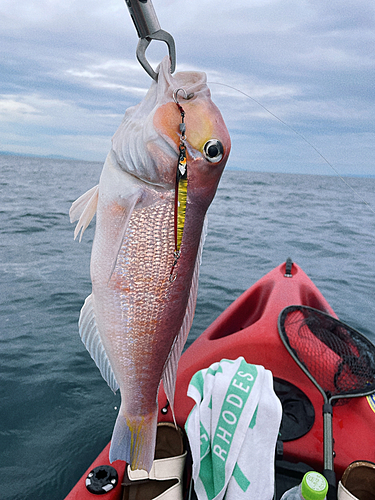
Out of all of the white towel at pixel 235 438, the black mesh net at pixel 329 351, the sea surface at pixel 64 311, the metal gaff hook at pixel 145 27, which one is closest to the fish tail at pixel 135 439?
the white towel at pixel 235 438

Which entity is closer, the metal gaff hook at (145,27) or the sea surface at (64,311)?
the metal gaff hook at (145,27)

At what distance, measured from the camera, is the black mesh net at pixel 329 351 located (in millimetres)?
2568

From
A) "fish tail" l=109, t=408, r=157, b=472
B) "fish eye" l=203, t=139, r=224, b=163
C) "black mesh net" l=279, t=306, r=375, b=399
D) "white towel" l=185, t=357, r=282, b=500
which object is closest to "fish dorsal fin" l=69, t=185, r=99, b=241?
"fish eye" l=203, t=139, r=224, b=163

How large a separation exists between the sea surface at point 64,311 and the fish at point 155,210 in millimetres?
2801

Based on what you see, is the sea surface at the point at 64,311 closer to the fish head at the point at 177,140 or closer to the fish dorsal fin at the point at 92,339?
the fish dorsal fin at the point at 92,339

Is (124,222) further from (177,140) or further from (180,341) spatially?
(180,341)

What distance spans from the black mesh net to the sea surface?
227cm

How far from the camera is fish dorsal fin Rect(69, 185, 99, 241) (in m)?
1.33

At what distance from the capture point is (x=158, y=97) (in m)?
1.20

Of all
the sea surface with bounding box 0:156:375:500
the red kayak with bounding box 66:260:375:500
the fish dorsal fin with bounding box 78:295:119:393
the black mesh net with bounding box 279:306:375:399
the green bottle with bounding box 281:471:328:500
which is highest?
the fish dorsal fin with bounding box 78:295:119:393

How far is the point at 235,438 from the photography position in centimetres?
192

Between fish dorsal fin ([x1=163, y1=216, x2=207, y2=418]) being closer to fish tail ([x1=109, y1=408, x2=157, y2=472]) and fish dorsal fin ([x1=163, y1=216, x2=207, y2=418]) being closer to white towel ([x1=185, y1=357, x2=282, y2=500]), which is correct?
fish tail ([x1=109, y1=408, x2=157, y2=472])

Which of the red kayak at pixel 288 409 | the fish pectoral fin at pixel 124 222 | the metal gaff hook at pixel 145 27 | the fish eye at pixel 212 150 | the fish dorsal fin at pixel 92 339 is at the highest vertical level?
the metal gaff hook at pixel 145 27

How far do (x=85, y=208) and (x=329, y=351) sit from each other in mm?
2253
